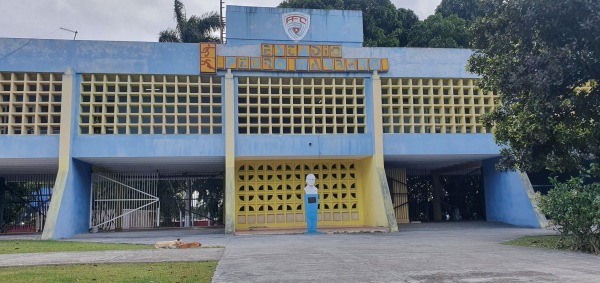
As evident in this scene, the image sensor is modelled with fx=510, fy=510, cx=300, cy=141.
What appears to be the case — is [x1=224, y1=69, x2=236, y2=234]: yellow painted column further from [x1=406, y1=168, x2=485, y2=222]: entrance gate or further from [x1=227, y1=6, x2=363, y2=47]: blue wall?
[x1=406, y1=168, x2=485, y2=222]: entrance gate

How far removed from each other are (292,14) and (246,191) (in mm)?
6871

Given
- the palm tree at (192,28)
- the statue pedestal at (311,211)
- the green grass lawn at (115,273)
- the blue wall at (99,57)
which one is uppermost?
the palm tree at (192,28)

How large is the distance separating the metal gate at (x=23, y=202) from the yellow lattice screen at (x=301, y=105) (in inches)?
379

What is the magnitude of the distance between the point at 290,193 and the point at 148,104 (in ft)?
20.5

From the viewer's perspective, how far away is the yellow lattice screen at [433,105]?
60.7 feet

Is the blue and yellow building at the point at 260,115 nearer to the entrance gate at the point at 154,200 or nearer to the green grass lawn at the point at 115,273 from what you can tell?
the entrance gate at the point at 154,200

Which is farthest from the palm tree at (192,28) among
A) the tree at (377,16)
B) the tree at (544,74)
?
the tree at (544,74)

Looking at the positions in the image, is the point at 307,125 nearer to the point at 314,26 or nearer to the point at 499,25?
the point at 314,26

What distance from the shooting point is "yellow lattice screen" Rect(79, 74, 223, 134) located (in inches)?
683

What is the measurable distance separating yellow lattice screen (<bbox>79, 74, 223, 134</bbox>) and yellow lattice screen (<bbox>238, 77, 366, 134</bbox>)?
43.2 inches

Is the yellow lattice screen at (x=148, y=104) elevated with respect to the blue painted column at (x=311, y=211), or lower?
elevated

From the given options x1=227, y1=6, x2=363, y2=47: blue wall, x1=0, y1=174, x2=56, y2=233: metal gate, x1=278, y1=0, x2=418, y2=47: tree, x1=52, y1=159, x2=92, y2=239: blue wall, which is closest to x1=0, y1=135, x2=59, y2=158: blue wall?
x1=52, y1=159, x2=92, y2=239: blue wall

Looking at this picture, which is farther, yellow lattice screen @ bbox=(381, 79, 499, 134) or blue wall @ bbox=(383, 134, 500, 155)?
yellow lattice screen @ bbox=(381, 79, 499, 134)

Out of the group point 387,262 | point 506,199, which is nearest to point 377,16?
point 506,199
